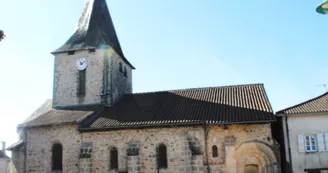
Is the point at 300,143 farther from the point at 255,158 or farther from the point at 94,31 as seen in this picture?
the point at 94,31

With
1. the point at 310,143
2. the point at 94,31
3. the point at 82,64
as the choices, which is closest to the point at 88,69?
the point at 82,64

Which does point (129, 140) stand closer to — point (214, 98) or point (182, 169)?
point (182, 169)

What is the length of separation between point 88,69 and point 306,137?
45.8ft

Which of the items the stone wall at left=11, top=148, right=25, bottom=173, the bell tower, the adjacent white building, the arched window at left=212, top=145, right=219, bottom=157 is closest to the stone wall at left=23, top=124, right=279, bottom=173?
the arched window at left=212, top=145, right=219, bottom=157

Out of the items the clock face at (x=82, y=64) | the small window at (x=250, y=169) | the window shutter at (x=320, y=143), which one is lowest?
the small window at (x=250, y=169)

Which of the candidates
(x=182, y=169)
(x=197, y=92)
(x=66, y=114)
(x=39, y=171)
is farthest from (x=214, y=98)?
(x=39, y=171)

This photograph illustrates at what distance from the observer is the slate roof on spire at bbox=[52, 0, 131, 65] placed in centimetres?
2597

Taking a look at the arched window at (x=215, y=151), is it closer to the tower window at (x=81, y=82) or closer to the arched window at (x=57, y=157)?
the arched window at (x=57, y=157)

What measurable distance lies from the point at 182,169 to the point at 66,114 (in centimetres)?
809

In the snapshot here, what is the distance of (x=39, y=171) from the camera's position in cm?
2230

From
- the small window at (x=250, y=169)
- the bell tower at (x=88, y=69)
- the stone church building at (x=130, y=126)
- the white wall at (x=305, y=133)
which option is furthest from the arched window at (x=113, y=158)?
the white wall at (x=305, y=133)

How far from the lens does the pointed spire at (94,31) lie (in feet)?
85.2

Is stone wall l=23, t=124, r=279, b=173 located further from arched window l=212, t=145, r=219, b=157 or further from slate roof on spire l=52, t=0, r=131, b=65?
slate roof on spire l=52, t=0, r=131, b=65

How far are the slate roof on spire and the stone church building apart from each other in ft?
0.31
